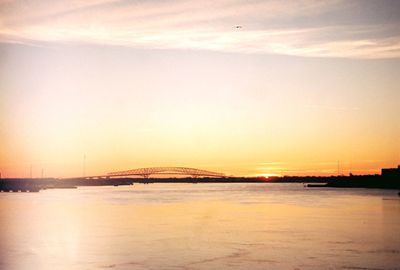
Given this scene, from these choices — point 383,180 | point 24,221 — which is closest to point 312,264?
point 24,221

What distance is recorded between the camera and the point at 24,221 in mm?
52469

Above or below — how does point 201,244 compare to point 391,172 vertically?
below

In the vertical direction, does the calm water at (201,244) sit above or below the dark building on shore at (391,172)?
below

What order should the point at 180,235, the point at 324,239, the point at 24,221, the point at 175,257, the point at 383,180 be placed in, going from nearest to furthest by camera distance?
1. the point at 175,257
2. the point at 324,239
3. the point at 180,235
4. the point at 24,221
5. the point at 383,180

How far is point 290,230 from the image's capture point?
42.5m

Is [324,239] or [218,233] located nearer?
[324,239]

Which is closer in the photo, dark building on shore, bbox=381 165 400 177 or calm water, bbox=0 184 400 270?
calm water, bbox=0 184 400 270

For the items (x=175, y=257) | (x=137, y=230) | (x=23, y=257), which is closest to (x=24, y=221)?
(x=137, y=230)

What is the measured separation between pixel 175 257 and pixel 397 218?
3292cm

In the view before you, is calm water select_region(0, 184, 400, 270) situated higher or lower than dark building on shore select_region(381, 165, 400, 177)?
lower

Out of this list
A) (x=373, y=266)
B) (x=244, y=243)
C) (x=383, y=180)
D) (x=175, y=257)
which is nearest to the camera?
(x=373, y=266)

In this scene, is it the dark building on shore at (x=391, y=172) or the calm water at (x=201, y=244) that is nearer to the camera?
the calm water at (x=201, y=244)

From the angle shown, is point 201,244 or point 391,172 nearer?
point 201,244

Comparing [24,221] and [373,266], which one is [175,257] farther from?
[24,221]
